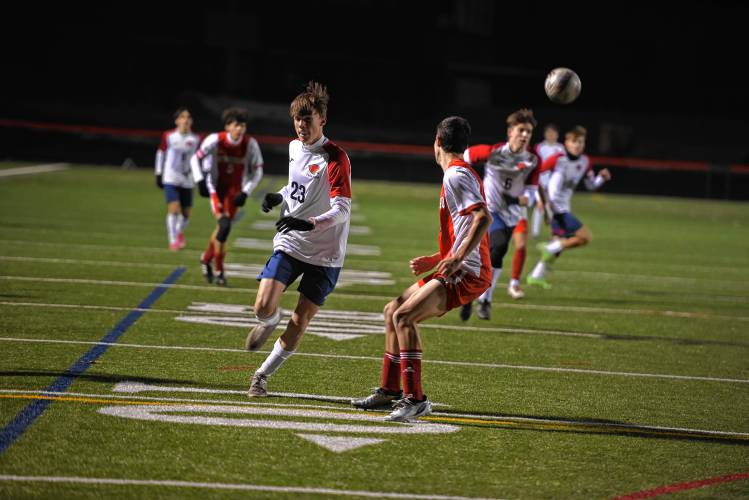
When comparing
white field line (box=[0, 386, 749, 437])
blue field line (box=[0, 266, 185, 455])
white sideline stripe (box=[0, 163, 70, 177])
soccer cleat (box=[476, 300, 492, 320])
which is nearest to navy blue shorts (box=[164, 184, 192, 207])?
blue field line (box=[0, 266, 185, 455])

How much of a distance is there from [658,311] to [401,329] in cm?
691

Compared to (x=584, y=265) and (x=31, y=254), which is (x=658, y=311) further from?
(x=31, y=254)

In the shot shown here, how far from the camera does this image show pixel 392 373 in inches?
269

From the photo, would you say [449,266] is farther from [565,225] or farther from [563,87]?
[565,225]

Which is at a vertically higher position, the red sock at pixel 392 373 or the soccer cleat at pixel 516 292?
the red sock at pixel 392 373

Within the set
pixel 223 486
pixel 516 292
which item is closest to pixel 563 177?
pixel 516 292

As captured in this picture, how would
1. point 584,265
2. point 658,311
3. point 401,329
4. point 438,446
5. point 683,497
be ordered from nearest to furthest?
point 683,497 → point 438,446 → point 401,329 → point 658,311 → point 584,265

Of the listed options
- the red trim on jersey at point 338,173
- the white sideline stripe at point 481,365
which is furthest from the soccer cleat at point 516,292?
the red trim on jersey at point 338,173

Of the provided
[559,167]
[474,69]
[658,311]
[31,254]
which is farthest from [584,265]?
[474,69]

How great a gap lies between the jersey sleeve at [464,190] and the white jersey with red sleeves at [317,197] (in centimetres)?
73

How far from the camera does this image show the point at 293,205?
7137 millimetres

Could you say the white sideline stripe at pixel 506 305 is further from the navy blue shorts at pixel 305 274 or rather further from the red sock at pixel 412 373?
the red sock at pixel 412 373

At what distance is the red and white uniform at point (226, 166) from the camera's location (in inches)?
527

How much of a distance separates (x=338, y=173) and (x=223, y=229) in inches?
242
